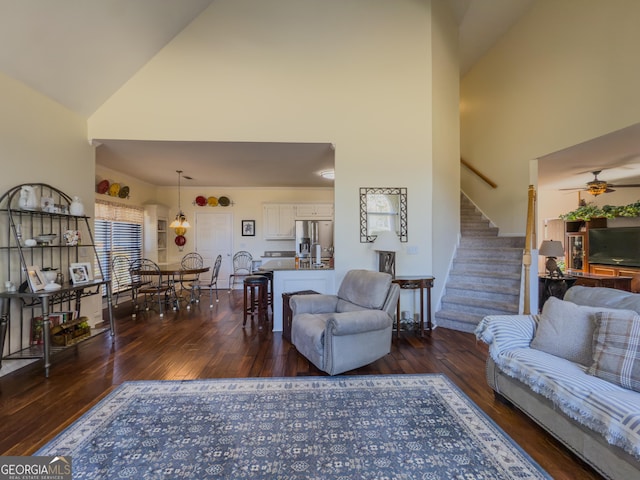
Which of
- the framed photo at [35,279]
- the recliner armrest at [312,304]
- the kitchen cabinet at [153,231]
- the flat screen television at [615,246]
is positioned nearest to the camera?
the framed photo at [35,279]

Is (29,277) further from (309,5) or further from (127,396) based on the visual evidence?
(309,5)

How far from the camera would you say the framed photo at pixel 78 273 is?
3412mm

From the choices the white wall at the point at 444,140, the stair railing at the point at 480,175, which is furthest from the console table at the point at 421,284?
the stair railing at the point at 480,175

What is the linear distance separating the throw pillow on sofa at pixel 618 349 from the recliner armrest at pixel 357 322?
5.02 ft

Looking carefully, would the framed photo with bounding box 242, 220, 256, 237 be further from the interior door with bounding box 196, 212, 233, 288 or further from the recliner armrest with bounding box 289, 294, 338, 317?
the recliner armrest with bounding box 289, 294, 338, 317

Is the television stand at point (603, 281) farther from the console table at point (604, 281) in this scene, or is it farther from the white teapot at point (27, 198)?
the white teapot at point (27, 198)

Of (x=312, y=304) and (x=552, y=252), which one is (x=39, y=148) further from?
(x=552, y=252)

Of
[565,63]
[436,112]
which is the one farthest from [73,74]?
[565,63]

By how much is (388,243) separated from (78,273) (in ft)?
12.6

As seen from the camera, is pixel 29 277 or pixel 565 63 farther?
pixel 565 63

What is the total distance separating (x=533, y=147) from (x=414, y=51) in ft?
8.23

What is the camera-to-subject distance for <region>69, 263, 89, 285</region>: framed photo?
3.41 meters

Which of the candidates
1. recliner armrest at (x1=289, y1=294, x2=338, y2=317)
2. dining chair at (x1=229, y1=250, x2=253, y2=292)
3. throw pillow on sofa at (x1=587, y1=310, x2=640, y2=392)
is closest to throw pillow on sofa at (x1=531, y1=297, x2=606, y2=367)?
throw pillow on sofa at (x1=587, y1=310, x2=640, y2=392)

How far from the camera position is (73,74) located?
3.38 meters
